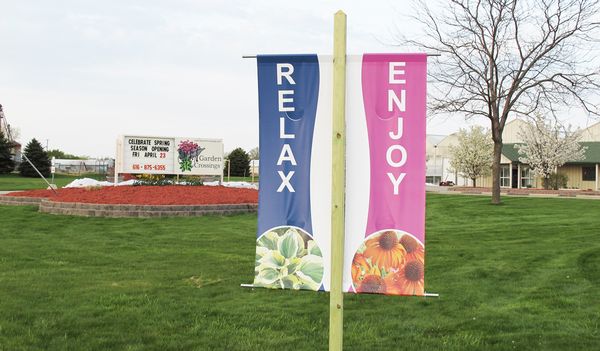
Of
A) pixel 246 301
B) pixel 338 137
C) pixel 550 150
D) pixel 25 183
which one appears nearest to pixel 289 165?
pixel 338 137

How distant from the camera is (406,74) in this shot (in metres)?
3.62

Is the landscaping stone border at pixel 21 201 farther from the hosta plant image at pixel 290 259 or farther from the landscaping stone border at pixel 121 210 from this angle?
the hosta plant image at pixel 290 259

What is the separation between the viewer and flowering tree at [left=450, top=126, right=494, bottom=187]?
55938mm

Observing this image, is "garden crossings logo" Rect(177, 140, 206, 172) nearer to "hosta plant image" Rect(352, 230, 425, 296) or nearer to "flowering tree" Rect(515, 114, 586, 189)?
"hosta plant image" Rect(352, 230, 425, 296)

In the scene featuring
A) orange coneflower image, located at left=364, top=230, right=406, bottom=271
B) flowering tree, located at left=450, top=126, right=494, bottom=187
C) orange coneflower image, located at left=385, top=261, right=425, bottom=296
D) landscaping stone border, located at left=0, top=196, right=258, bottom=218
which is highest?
flowering tree, located at left=450, top=126, right=494, bottom=187

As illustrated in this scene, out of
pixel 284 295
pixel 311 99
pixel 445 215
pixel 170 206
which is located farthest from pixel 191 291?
pixel 445 215

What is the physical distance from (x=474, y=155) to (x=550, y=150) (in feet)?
31.5

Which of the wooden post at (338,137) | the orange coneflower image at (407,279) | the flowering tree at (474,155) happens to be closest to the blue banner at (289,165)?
the wooden post at (338,137)

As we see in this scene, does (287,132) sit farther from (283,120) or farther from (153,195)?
(153,195)

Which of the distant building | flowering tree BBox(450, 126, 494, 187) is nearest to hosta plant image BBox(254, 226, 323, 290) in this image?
the distant building

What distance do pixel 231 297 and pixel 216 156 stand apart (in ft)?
61.1

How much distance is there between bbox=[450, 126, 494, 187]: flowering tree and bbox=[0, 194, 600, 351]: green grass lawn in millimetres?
45262

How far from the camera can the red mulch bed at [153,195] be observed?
1731 centimetres

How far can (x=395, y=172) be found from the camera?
3.66m
